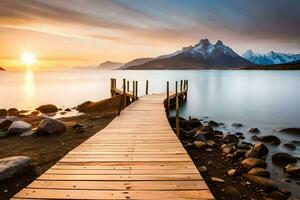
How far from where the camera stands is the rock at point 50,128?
14.0 meters

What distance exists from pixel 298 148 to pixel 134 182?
525 inches

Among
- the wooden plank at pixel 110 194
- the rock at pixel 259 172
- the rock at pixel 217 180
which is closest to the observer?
the wooden plank at pixel 110 194

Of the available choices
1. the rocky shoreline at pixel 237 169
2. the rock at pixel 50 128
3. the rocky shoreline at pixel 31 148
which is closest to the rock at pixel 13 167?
the rocky shoreline at pixel 31 148

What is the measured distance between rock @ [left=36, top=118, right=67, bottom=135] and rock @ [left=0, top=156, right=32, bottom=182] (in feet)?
17.0

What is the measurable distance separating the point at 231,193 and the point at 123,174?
4.04 meters

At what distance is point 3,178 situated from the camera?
786 centimetres

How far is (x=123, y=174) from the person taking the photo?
5887mm

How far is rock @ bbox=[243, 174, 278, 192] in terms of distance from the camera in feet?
29.0

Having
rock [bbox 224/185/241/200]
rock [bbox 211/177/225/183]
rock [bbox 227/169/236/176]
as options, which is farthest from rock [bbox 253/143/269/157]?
rock [bbox 224/185/241/200]

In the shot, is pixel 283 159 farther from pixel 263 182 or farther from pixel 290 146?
pixel 263 182

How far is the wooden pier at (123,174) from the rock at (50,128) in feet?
19.0

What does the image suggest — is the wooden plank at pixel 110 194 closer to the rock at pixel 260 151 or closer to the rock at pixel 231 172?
the rock at pixel 231 172

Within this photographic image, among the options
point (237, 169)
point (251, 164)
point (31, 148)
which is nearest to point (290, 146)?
point (251, 164)

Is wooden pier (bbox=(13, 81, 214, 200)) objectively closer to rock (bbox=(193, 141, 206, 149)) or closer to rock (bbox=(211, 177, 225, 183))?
rock (bbox=(211, 177, 225, 183))
